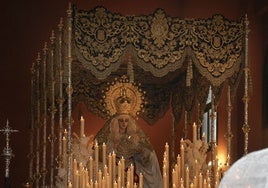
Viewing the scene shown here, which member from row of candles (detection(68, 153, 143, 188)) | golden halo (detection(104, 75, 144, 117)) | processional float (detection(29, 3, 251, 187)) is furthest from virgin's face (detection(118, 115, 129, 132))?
row of candles (detection(68, 153, 143, 188))

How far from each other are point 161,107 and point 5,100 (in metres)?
2.34

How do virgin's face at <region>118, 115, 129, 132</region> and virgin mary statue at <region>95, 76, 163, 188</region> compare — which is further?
virgin's face at <region>118, 115, 129, 132</region>

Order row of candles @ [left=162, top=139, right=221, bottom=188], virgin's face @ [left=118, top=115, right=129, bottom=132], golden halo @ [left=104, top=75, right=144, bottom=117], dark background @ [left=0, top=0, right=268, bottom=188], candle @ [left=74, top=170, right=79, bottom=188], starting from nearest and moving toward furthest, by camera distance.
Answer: candle @ [left=74, top=170, right=79, bottom=188] → row of candles @ [left=162, top=139, right=221, bottom=188] → virgin's face @ [left=118, top=115, right=129, bottom=132] → golden halo @ [left=104, top=75, right=144, bottom=117] → dark background @ [left=0, top=0, right=268, bottom=188]

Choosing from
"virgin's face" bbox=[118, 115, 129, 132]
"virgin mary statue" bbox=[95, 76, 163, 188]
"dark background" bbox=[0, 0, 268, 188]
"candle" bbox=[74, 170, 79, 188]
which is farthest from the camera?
"dark background" bbox=[0, 0, 268, 188]

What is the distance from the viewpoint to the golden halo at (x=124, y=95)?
9.84 meters

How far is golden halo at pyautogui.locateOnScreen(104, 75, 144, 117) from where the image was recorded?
9844 mm

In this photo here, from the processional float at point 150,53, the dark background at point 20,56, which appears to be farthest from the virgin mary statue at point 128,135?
the dark background at point 20,56

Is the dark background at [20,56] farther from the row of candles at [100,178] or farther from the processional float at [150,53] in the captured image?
the row of candles at [100,178]

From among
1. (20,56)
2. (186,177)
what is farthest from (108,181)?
(20,56)

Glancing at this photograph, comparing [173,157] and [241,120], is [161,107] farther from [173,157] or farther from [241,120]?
[241,120]

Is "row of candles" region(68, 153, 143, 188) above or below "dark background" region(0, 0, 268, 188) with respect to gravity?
below

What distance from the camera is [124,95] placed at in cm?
984

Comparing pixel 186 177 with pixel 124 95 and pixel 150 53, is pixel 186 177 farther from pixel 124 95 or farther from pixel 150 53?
pixel 124 95

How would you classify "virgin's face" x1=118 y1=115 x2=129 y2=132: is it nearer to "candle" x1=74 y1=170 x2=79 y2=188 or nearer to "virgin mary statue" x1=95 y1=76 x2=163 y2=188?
"virgin mary statue" x1=95 y1=76 x2=163 y2=188
